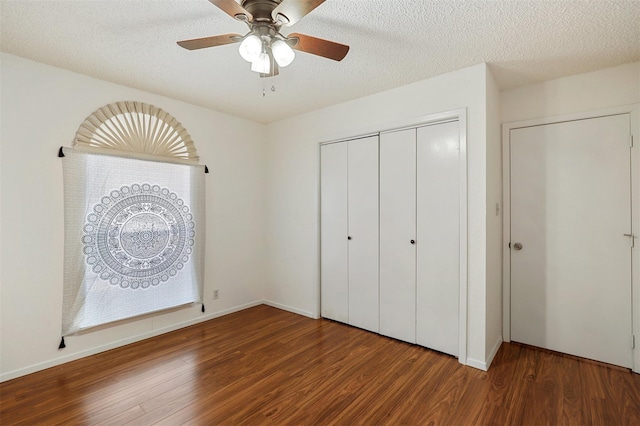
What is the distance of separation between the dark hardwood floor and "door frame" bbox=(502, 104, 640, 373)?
32 cm

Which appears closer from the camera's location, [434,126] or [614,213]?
[614,213]

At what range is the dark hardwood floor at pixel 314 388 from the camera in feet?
6.23

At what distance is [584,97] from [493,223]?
1327 mm

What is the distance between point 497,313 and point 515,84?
7.13 ft

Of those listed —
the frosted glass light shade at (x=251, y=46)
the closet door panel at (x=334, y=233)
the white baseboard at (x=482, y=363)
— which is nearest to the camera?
the frosted glass light shade at (x=251, y=46)

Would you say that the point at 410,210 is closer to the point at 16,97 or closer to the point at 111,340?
the point at 111,340

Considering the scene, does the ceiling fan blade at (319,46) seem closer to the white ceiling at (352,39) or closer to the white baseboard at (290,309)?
the white ceiling at (352,39)

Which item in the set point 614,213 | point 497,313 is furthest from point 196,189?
point 614,213

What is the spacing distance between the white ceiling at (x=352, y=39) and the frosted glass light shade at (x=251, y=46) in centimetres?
52

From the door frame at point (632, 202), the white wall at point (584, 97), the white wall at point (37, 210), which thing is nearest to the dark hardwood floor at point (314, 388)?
the white wall at point (37, 210)

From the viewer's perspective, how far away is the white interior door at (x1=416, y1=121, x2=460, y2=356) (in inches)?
104

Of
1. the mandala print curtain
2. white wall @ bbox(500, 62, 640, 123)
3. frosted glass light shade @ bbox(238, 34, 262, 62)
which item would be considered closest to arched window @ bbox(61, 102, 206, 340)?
the mandala print curtain

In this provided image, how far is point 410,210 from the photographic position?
289 centimetres

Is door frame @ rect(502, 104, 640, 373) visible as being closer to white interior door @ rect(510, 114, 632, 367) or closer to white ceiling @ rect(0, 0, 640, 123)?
white interior door @ rect(510, 114, 632, 367)
